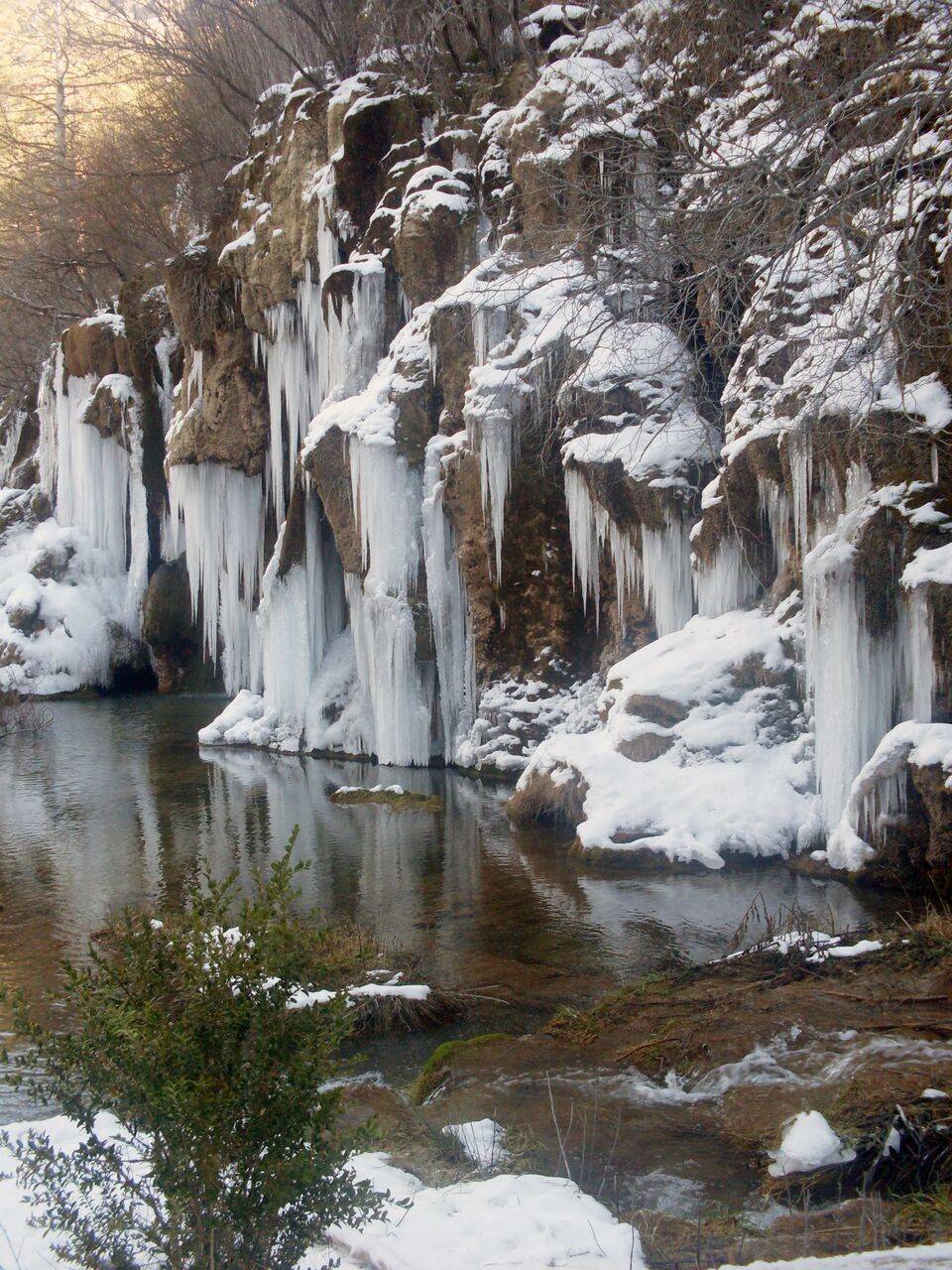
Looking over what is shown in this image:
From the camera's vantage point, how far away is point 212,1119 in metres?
2.87

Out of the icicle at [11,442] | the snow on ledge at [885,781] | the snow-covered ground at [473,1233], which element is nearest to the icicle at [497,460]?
the snow on ledge at [885,781]

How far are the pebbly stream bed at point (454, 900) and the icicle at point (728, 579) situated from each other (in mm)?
3314

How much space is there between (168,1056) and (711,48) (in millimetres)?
14636

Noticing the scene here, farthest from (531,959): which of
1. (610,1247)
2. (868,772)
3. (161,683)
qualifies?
(161,683)

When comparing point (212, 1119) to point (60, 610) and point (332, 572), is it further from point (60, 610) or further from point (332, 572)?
point (60, 610)

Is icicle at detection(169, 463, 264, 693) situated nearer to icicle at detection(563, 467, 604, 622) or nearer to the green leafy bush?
icicle at detection(563, 467, 604, 622)

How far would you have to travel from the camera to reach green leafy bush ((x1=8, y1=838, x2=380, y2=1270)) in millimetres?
2859

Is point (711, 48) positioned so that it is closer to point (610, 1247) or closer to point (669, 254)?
point (669, 254)

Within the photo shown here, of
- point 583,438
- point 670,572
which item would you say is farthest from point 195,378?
point 670,572

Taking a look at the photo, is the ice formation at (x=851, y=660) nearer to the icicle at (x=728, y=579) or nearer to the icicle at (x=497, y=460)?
the icicle at (x=728, y=579)

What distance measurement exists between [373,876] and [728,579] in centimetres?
518

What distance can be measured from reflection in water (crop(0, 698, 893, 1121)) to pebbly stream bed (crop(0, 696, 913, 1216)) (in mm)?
31

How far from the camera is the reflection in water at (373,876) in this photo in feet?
28.2

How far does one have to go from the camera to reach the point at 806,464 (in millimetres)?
11188
